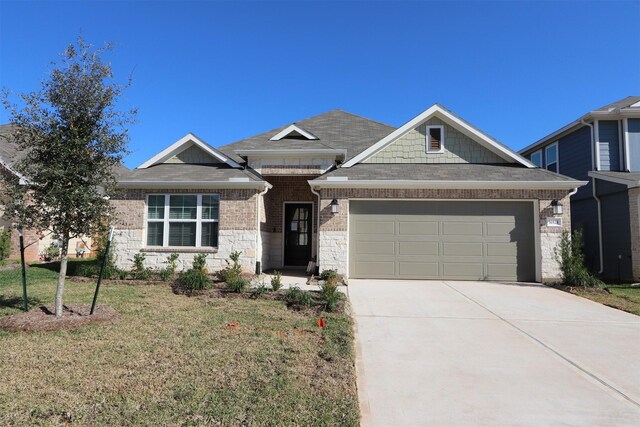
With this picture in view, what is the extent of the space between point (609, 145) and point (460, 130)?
601 centimetres

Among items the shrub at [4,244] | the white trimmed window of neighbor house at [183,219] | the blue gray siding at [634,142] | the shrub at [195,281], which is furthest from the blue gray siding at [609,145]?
the shrub at [4,244]

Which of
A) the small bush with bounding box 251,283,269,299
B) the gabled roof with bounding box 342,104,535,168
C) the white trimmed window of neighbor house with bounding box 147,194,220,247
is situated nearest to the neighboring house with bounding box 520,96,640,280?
the gabled roof with bounding box 342,104,535,168

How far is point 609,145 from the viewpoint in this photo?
45.4 feet

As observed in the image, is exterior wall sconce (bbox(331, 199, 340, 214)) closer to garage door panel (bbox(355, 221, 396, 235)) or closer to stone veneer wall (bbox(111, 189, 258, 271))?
garage door panel (bbox(355, 221, 396, 235))

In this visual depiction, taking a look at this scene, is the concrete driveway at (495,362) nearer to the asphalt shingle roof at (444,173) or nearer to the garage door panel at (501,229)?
the garage door panel at (501,229)

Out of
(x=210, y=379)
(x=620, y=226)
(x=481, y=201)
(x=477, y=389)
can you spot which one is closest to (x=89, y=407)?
(x=210, y=379)

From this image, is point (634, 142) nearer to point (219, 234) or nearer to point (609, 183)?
point (609, 183)

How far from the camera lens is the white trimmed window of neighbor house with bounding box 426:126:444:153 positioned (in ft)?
41.1

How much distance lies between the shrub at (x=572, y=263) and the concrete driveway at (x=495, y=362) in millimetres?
1914

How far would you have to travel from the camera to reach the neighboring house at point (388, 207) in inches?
439

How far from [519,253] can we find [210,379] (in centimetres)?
1002

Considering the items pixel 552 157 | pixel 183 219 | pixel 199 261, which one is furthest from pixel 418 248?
pixel 552 157

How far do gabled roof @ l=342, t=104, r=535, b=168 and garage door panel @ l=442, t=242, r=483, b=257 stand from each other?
3.18 meters

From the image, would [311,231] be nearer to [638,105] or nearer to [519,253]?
[519,253]
